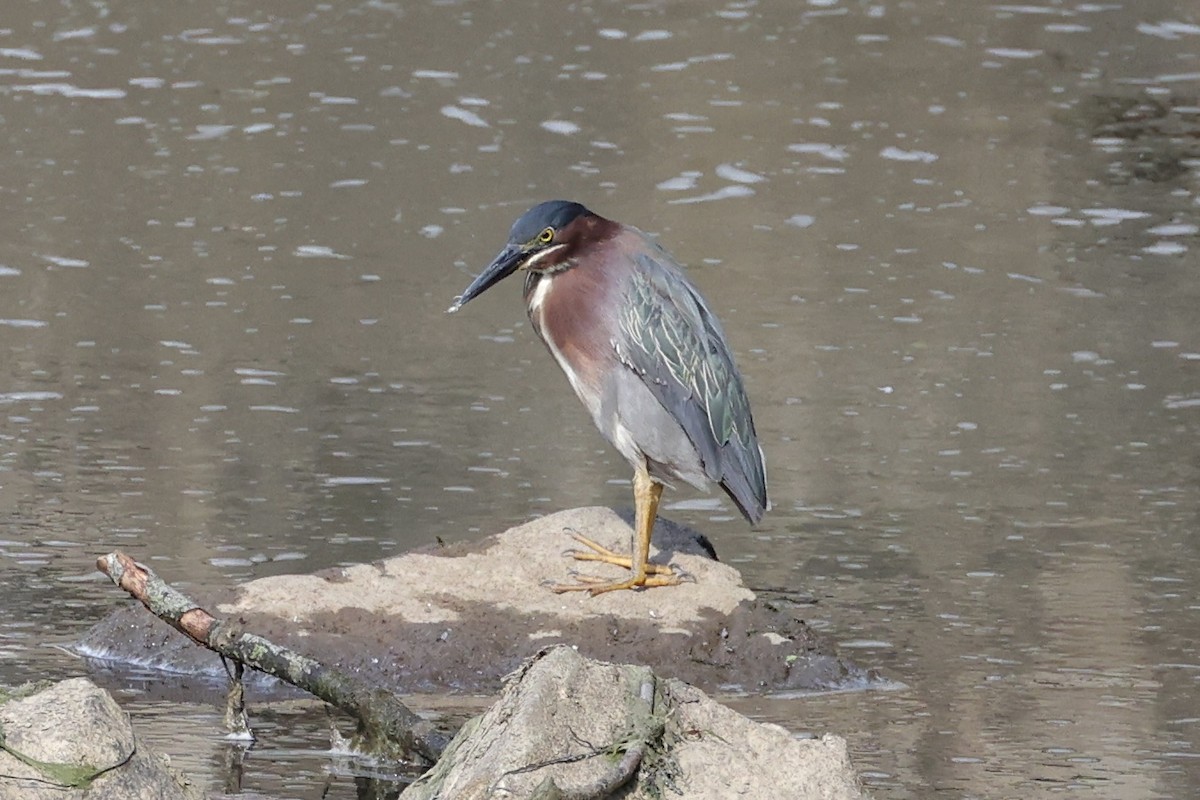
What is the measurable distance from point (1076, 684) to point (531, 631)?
146cm

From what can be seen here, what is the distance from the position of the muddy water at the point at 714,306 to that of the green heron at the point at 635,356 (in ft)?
1.98

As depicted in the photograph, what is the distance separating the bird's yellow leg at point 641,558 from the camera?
6.71 metres

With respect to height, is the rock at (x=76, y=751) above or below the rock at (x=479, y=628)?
above

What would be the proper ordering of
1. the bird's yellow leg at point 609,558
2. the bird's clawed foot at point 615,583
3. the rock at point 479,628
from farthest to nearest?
the bird's yellow leg at point 609,558
the bird's clawed foot at point 615,583
the rock at point 479,628

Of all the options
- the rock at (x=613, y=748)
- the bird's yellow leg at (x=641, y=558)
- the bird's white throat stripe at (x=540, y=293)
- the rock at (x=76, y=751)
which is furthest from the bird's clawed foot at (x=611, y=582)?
the rock at (x=76, y=751)

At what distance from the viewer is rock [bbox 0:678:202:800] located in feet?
15.3

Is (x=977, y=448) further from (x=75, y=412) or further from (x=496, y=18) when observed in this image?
(x=496, y=18)

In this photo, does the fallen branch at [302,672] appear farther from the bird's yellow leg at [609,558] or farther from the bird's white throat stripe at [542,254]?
the bird's white throat stripe at [542,254]

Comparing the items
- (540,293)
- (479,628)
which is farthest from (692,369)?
(479,628)

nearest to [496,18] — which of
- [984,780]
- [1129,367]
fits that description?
[1129,367]

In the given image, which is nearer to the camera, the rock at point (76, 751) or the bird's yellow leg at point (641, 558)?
the rock at point (76, 751)

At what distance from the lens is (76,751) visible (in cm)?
473

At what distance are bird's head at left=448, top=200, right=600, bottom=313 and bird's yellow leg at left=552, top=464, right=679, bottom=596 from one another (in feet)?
2.13

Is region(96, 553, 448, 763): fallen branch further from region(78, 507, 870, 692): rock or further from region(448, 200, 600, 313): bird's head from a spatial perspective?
region(448, 200, 600, 313): bird's head
